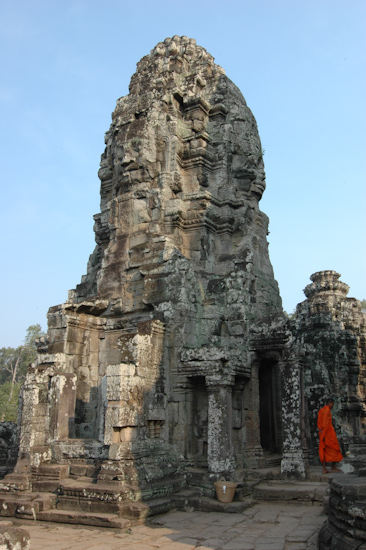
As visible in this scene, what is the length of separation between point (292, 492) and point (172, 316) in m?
3.75

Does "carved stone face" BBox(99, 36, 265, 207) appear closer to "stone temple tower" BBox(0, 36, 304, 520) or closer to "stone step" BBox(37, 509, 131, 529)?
"stone temple tower" BBox(0, 36, 304, 520)

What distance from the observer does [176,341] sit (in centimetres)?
1002

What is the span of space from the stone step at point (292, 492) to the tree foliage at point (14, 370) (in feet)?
33.2

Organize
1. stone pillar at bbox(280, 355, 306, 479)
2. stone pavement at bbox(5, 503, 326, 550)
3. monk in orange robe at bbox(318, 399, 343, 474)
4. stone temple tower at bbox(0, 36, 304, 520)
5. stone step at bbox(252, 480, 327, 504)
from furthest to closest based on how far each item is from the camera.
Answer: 1. monk in orange robe at bbox(318, 399, 343, 474)
2. stone pillar at bbox(280, 355, 306, 479)
3. stone temple tower at bbox(0, 36, 304, 520)
4. stone step at bbox(252, 480, 327, 504)
5. stone pavement at bbox(5, 503, 326, 550)

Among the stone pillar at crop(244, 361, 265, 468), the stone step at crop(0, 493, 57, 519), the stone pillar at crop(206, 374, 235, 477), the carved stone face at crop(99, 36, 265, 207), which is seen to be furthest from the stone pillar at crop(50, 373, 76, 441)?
the carved stone face at crop(99, 36, 265, 207)

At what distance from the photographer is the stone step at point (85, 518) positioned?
7.21 metres

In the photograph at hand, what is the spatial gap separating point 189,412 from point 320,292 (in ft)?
28.6

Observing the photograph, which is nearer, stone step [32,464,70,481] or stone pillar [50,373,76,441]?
stone step [32,464,70,481]

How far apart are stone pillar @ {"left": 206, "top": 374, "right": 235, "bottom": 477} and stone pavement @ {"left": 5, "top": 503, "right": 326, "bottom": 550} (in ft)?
2.97

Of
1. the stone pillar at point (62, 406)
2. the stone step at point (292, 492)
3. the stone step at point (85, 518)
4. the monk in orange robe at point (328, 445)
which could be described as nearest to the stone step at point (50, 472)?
the stone pillar at point (62, 406)

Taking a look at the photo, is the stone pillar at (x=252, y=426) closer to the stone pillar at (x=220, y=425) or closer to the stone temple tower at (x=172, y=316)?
the stone temple tower at (x=172, y=316)

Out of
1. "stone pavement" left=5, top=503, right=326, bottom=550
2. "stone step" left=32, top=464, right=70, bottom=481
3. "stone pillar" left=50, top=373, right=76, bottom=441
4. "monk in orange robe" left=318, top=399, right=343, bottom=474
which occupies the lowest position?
"stone pavement" left=5, top=503, right=326, bottom=550

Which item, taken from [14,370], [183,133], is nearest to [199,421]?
[183,133]

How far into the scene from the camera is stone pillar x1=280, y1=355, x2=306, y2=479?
9.47 meters
